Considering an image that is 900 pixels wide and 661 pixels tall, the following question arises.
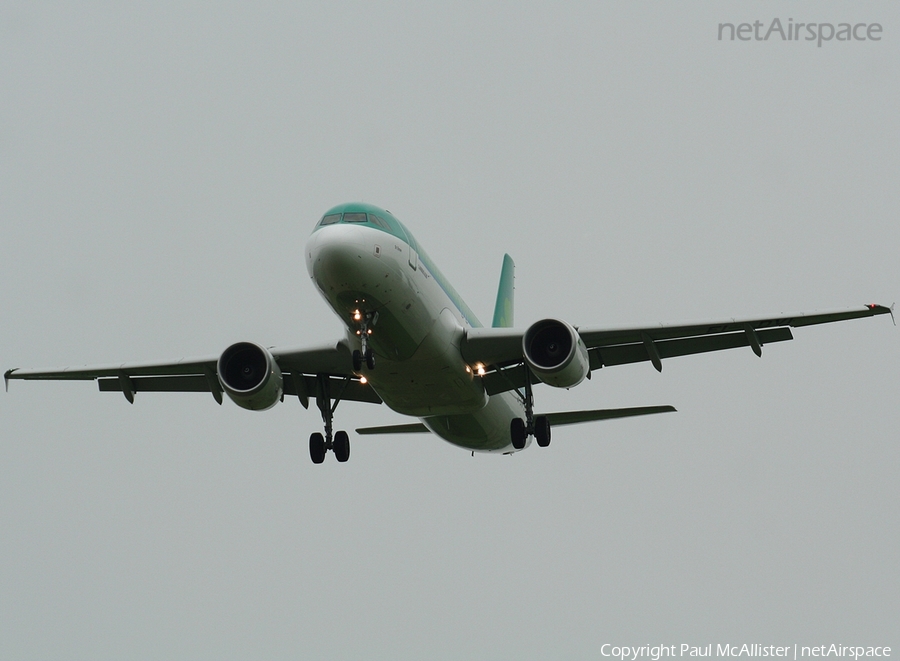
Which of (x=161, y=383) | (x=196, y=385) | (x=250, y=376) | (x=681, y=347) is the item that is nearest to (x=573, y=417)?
(x=681, y=347)

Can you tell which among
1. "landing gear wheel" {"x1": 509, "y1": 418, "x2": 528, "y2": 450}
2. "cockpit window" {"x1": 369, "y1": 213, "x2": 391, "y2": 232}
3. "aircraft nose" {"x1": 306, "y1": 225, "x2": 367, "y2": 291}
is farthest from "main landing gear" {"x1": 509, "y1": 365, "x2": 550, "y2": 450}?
"aircraft nose" {"x1": 306, "y1": 225, "x2": 367, "y2": 291}

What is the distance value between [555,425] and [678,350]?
4.51 meters

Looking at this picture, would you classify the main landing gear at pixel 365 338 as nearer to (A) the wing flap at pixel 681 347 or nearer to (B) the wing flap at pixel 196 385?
(B) the wing flap at pixel 196 385

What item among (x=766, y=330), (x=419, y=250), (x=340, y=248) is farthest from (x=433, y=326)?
(x=766, y=330)

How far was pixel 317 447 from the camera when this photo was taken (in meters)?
28.6

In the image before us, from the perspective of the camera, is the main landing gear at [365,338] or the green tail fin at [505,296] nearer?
the main landing gear at [365,338]

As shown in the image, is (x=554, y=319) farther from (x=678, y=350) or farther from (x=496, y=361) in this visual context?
(x=678, y=350)

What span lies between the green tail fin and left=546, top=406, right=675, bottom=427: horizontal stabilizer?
6.91 meters

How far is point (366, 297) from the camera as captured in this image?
75.1ft

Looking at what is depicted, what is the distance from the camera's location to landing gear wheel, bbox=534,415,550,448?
28.0 metres

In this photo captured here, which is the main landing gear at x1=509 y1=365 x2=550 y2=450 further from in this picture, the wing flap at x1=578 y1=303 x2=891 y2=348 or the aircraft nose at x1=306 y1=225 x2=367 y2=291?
the aircraft nose at x1=306 y1=225 x2=367 y2=291

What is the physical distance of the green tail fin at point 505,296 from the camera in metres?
37.7

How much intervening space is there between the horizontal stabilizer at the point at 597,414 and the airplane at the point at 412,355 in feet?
0.14

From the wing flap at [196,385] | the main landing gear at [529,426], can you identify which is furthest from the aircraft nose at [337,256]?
the wing flap at [196,385]
